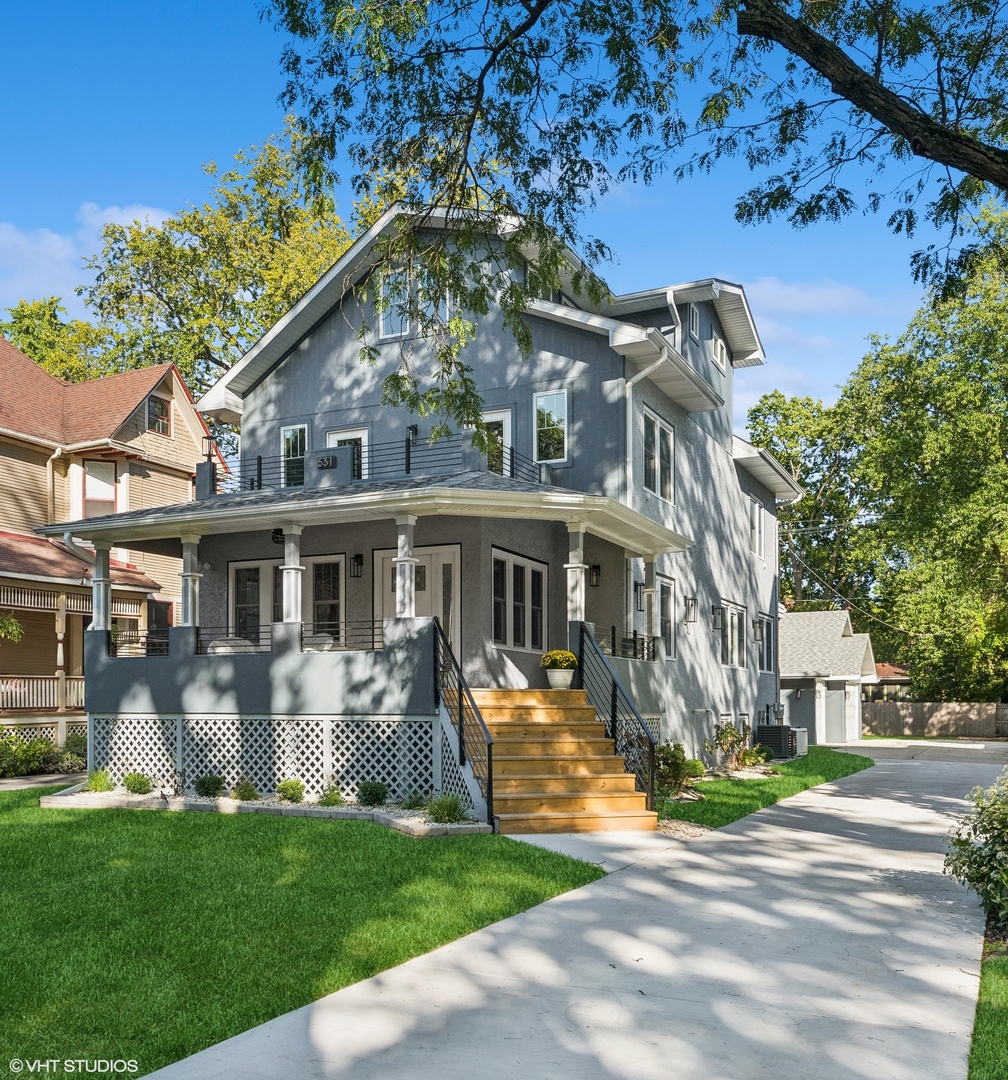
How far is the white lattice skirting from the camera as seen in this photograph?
13641mm

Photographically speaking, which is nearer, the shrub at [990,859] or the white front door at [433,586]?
the shrub at [990,859]

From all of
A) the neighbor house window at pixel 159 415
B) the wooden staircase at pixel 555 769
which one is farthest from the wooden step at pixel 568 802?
the neighbor house window at pixel 159 415

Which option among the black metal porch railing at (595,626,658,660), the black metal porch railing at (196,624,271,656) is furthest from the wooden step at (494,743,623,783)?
the black metal porch railing at (196,624,271,656)

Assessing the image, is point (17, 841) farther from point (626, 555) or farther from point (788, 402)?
point (788, 402)

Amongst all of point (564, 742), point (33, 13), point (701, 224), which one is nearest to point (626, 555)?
point (564, 742)

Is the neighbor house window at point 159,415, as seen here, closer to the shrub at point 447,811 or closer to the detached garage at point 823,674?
the shrub at point 447,811

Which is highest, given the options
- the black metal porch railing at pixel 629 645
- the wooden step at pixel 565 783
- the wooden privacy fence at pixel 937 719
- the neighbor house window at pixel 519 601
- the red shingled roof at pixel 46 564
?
the red shingled roof at pixel 46 564

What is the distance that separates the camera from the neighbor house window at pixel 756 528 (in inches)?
1060

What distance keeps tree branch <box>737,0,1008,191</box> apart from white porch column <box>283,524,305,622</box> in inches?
356

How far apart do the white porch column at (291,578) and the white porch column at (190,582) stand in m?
1.95

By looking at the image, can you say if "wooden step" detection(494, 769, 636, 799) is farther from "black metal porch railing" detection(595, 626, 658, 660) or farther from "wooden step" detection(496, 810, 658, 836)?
"black metal porch railing" detection(595, 626, 658, 660)

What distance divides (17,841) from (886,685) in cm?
5533

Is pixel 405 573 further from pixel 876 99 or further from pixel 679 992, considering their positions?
pixel 679 992

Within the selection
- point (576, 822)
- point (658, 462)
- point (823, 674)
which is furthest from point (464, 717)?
point (823, 674)
